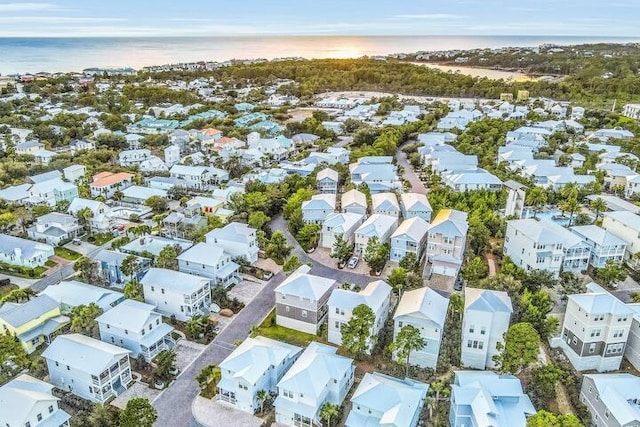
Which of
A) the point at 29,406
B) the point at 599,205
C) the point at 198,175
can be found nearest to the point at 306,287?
the point at 29,406

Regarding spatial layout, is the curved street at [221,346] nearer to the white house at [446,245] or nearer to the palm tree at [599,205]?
the white house at [446,245]

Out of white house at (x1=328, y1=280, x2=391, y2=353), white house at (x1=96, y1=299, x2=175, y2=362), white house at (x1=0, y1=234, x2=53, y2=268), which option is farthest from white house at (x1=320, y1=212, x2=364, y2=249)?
white house at (x1=0, y1=234, x2=53, y2=268)

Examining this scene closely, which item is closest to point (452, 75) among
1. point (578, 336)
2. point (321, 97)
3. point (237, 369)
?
point (321, 97)

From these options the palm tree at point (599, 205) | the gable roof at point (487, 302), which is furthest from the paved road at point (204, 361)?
the palm tree at point (599, 205)

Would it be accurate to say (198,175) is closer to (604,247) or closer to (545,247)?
(545,247)

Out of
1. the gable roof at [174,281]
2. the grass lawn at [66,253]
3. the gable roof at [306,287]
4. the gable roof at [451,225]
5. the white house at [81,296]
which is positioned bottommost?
the grass lawn at [66,253]
